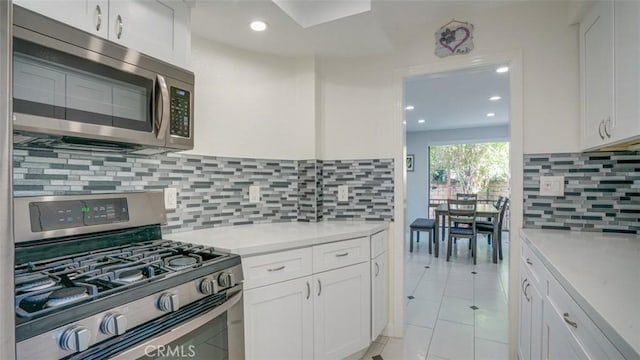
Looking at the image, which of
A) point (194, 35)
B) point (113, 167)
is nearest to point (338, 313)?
point (113, 167)

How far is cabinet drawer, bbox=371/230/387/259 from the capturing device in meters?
1.99

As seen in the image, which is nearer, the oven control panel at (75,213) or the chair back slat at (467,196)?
the oven control panel at (75,213)

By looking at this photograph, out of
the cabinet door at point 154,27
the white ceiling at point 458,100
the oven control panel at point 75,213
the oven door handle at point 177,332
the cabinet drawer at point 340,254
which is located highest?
the white ceiling at point 458,100

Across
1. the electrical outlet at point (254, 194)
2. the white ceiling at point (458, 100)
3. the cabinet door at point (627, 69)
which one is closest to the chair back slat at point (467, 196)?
the white ceiling at point (458, 100)

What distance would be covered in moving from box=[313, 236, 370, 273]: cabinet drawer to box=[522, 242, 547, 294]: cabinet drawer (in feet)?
2.87

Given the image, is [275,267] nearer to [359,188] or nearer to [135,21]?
[359,188]

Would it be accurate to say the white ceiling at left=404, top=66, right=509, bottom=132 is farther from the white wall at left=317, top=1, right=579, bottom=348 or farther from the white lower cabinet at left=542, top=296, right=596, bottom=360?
the white lower cabinet at left=542, top=296, right=596, bottom=360

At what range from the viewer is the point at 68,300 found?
78 centimetres

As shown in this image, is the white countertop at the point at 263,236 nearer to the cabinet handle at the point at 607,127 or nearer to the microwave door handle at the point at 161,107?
the microwave door handle at the point at 161,107

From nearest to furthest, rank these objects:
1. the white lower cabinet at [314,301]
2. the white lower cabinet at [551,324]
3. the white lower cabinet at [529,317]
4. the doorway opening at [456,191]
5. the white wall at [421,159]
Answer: the white lower cabinet at [551,324], the white lower cabinet at [529,317], the white lower cabinet at [314,301], the doorway opening at [456,191], the white wall at [421,159]

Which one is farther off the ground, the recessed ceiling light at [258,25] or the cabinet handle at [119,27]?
the recessed ceiling light at [258,25]

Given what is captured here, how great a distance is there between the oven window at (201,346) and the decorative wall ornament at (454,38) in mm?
2157

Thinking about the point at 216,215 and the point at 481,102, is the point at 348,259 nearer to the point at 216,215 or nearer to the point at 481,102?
the point at 216,215

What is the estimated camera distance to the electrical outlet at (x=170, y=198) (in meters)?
1.68
